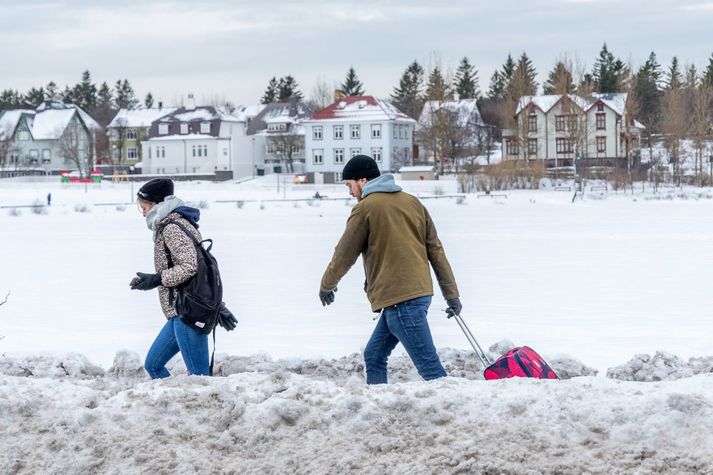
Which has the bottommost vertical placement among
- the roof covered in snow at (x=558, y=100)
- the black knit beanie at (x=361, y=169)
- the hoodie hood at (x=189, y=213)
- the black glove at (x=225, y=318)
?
the black glove at (x=225, y=318)

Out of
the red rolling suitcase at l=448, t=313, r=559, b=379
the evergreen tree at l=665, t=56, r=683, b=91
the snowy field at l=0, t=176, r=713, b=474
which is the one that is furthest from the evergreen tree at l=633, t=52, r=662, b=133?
the red rolling suitcase at l=448, t=313, r=559, b=379

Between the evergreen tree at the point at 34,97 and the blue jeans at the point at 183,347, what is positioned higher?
the evergreen tree at the point at 34,97

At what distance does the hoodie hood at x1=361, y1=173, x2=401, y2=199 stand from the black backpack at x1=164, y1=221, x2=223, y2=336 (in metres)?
1.03

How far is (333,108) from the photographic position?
→ 85.1 metres

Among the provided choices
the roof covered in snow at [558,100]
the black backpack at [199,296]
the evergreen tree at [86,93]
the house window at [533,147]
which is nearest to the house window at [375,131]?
the house window at [533,147]

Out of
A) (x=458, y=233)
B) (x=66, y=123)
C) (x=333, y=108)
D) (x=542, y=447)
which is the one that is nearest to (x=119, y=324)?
(x=542, y=447)

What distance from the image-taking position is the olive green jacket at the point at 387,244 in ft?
20.9

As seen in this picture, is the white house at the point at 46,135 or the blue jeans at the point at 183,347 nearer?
the blue jeans at the point at 183,347

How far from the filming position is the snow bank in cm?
477

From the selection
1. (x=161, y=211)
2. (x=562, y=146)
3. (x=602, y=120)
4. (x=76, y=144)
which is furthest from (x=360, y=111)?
(x=161, y=211)

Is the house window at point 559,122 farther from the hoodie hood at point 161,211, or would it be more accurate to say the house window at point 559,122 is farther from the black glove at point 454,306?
the hoodie hood at point 161,211

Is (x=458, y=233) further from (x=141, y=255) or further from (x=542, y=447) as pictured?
(x=542, y=447)

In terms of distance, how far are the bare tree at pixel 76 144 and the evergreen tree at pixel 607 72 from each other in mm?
45785

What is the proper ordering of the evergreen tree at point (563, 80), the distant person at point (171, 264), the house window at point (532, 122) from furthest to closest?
the house window at point (532, 122)
the evergreen tree at point (563, 80)
the distant person at point (171, 264)
